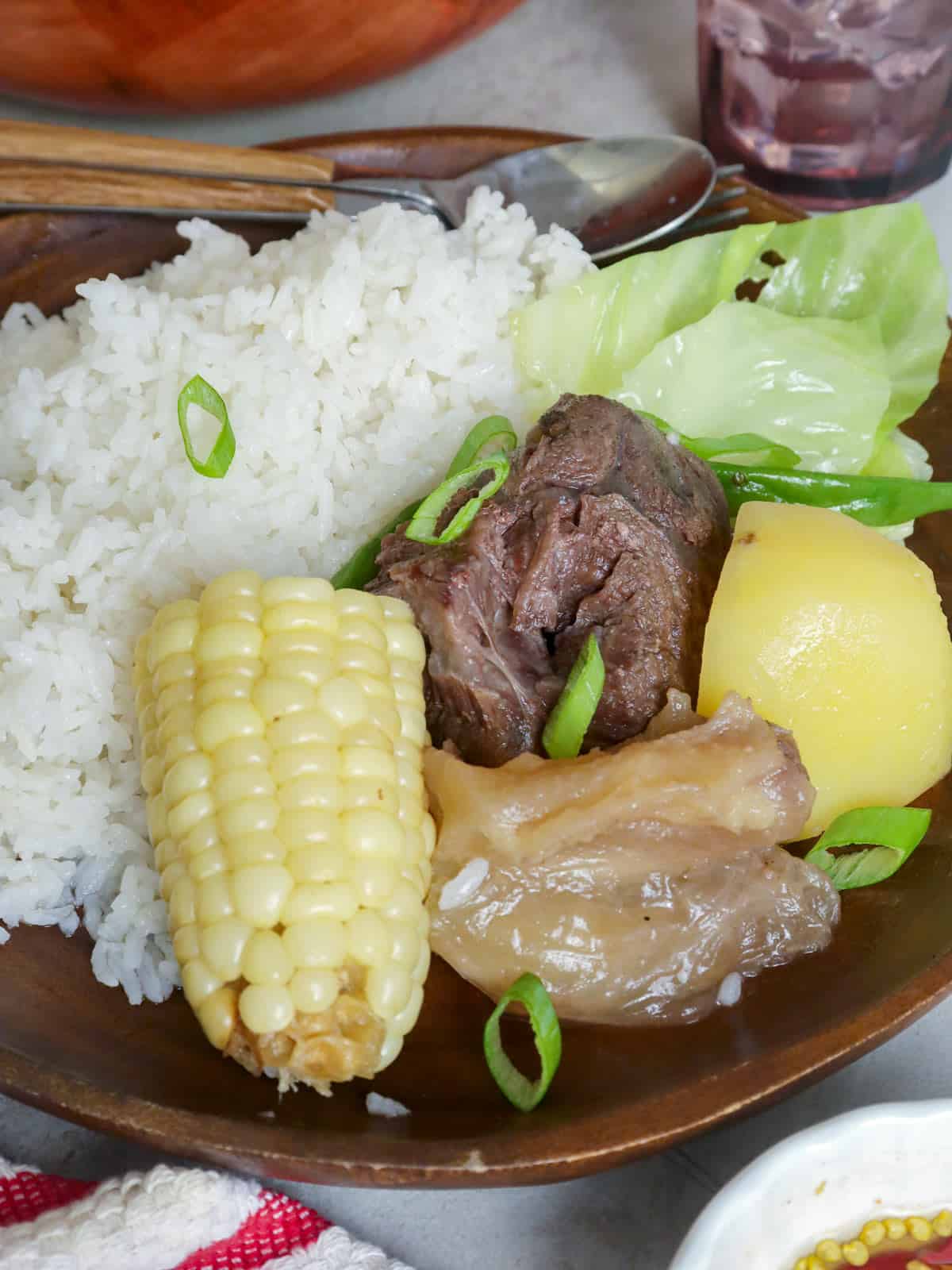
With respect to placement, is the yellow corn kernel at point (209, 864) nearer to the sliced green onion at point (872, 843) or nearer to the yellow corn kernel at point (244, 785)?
the yellow corn kernel at point (244, 785)

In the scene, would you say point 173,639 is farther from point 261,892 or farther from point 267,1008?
point 267,1008

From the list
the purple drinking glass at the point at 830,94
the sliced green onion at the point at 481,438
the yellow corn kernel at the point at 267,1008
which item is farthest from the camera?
the purple drinking glass at the point at 830,94

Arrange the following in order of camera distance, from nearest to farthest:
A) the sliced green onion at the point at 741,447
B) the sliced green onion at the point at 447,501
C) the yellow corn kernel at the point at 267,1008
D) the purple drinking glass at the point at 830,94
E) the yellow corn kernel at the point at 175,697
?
the yellow corn kernel at the point at 267,1008 < the yellow corn kernel at the point at 175,697 < the sliced green onion at the point at 447,501 < the sliced green onion at the point at 741,447 < the purple drinking glass at the point at 830,94

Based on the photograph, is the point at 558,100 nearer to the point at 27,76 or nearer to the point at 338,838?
the point at 27,76

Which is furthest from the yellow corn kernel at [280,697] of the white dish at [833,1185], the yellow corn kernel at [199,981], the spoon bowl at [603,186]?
the spoon bowl at [603,186]

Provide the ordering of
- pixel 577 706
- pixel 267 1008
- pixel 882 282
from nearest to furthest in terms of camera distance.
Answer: pixel 267 1008, pixel 577 706, pixel 882 282

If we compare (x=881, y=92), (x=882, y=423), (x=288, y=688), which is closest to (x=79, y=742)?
(x=288, y=688)

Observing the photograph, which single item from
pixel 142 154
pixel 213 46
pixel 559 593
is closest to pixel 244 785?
pixel 559 593

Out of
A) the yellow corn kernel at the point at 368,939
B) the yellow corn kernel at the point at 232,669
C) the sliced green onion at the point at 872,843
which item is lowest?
the sliced green onion at the point at 872,843
